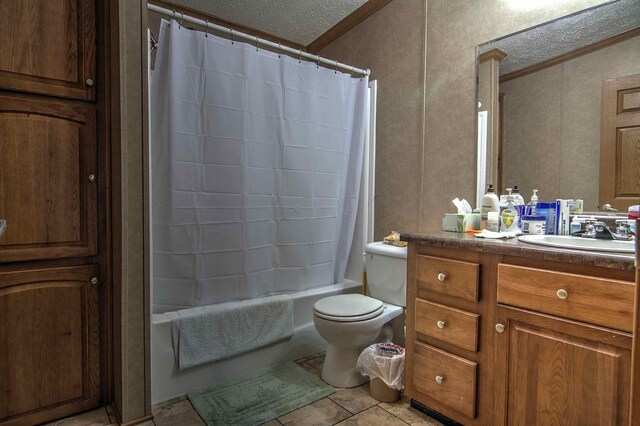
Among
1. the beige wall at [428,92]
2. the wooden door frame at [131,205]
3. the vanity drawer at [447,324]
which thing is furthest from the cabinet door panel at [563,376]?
the wooden door frame at [131,205]

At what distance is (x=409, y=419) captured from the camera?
1.63m

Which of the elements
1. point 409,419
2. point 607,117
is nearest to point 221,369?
point 409,419

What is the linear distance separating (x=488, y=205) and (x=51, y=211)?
206 centimetres

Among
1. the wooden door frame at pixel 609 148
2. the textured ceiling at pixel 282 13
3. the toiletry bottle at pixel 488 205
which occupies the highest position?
the textured ceiling at pixel 282 13

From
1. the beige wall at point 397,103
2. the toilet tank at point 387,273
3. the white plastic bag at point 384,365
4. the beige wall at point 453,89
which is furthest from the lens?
the beige wall at point 397,103

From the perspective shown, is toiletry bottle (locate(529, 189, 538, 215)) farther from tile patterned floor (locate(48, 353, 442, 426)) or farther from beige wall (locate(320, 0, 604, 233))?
tile patterned floor (locate(48, 353, 442, 426))

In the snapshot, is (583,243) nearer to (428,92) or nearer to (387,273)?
(387,273)

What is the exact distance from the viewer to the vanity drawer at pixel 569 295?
3.41 feet

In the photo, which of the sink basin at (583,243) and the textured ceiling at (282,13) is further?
the textured ceiling at (282,13)

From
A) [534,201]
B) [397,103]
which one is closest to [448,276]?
[534,201]

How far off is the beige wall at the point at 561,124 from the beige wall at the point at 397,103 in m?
0.57

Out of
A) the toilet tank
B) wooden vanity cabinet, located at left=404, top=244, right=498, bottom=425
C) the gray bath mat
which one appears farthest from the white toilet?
wooden vanity cabinet, located at left=404, top=244, right=498, bottom=425

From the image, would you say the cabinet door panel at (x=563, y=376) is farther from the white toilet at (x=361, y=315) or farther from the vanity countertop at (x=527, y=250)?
the white toilet at (x=361, y=315)

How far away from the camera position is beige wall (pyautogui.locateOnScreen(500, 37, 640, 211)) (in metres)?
1.58
